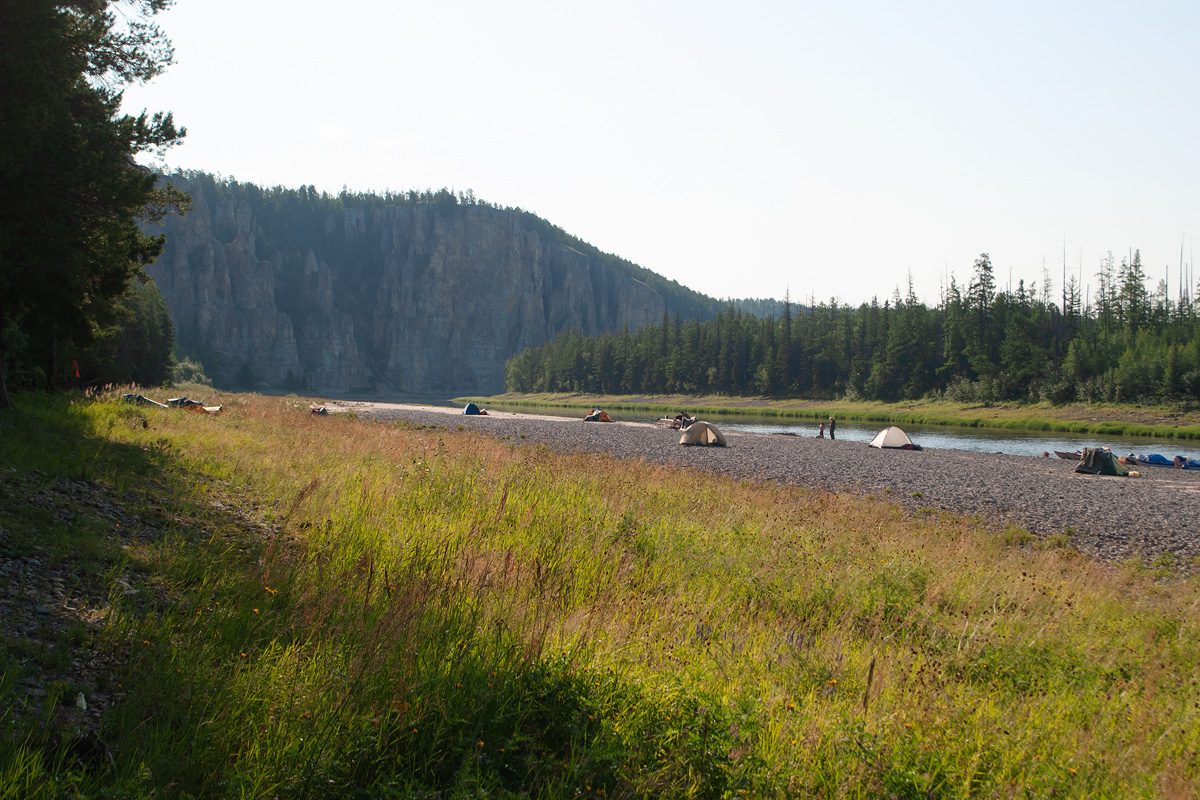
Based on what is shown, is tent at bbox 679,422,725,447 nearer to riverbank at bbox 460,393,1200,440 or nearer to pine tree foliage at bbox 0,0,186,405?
pine tree foliage at bbox 0,0,186,405

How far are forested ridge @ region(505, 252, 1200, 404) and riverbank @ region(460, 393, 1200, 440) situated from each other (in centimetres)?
345

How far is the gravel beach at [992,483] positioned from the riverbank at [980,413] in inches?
1170

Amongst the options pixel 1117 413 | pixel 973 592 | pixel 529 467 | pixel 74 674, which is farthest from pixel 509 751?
pixel 1117 413

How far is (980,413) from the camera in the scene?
73500mm

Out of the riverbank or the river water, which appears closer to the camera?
the river water

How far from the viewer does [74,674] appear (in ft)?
12.2

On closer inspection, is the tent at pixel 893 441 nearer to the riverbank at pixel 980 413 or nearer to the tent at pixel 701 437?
the tent at pixel 701 437

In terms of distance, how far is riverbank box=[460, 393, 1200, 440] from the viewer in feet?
191

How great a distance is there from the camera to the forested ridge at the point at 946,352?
7250 centimetres

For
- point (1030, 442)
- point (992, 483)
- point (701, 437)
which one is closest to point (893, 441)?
point (701, 437)

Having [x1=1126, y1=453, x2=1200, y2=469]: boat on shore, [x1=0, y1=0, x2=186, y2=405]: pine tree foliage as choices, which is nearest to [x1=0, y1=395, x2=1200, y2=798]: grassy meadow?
[x1=0, y1=0, x2=186, y2=405]: pine tree foliage

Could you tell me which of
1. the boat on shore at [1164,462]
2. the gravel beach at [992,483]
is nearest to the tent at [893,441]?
the gravel beach at [992,483]

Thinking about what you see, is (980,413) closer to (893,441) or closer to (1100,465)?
(893,441)

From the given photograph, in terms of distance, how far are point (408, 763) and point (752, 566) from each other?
681 cm
